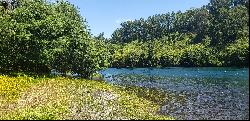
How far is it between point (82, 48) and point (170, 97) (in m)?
34.0

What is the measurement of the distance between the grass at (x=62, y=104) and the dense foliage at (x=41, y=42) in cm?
1565

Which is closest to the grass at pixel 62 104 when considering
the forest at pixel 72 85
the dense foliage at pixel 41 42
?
the forest at pixel 72 85

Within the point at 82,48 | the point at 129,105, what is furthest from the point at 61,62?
the point at 129,105

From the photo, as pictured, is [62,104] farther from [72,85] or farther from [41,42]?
[41,42]

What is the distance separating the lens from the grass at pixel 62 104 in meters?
35.6

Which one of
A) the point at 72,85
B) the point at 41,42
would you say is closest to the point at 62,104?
the point at 72,85

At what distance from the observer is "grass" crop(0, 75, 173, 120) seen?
35.6 metres

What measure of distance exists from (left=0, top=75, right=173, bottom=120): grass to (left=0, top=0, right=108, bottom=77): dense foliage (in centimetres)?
1565

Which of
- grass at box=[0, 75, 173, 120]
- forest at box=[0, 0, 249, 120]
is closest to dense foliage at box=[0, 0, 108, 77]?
forest at box=[0, 0, 249, 120]

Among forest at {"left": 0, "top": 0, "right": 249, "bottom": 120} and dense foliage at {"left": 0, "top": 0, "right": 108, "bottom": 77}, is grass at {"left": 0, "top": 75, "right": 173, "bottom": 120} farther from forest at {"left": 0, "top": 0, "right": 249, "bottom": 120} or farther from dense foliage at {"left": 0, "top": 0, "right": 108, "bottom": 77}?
dense foliage at {"left": 0, "top": 0, "right": 108, "bottom": 77}

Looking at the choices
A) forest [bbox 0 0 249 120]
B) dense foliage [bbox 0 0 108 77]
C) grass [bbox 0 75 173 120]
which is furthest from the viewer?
dense foliage [bbox 0 0 108 77]

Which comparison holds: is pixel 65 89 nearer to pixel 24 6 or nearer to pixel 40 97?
pixel 40 97

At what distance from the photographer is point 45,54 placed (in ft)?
240

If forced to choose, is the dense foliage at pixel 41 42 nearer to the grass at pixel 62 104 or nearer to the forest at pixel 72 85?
the forest at pixel 72 85
